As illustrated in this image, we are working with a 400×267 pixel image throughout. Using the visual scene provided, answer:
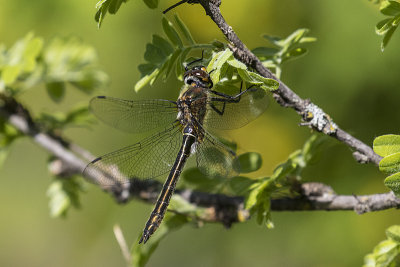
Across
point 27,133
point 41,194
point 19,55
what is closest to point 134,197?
point 27,133

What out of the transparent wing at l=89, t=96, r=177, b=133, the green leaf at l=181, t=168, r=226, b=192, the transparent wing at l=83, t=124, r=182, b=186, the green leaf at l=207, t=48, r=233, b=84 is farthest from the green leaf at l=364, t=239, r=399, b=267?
the transparent wing at l=89, t=96, r=177, b=133

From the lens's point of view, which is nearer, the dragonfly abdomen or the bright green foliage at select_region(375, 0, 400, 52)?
the bright green foliage at select_region(375, 0, 400, 52)

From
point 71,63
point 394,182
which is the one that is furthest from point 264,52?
point 71,63

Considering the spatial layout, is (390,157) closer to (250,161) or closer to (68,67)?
(250,161)

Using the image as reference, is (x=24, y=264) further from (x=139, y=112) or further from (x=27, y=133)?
(x=139, y=112)

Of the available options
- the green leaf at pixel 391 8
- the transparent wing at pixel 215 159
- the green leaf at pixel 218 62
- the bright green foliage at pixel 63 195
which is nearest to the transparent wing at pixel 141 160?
the transparent wing at pixel 215 159

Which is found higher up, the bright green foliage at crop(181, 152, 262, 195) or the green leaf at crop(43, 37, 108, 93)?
the green leaf at crop(43, 37, 108, 93)

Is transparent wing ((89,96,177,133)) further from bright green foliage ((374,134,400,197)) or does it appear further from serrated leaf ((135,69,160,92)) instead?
bright green foliage ((374,134,400,197))
